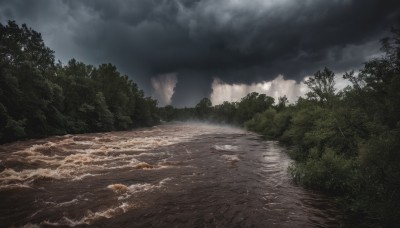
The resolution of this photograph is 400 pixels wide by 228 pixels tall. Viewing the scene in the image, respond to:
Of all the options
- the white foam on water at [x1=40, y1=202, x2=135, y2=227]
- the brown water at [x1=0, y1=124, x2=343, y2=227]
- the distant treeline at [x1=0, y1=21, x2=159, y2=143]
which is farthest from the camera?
the distant treeline at [x1=0, y1=21, x2=159, y2=143]

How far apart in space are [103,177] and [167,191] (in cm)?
483

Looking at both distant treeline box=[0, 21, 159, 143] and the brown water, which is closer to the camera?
the brown water

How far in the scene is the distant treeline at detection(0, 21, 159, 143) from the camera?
120 ft

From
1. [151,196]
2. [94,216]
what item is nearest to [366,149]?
[151,196]

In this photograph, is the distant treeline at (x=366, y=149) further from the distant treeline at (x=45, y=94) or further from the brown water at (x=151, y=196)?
the distant treeline at (x=45, y=94)

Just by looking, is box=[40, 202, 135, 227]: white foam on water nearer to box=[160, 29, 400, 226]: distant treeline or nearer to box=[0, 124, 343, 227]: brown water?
box=[0, 124, 343, 227]: brown water

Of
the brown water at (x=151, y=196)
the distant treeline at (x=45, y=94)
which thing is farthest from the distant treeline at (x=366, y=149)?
the distant treeline at (x=45, y=94)

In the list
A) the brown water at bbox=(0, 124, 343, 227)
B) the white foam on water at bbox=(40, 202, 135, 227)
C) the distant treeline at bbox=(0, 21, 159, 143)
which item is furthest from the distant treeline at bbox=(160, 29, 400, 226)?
the distant treeline at bbox=(0, 21, 159, 143)

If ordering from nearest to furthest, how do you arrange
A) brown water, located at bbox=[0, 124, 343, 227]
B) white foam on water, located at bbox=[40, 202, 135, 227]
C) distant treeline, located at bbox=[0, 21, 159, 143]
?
white foam on water, located at bbox=[40, 202, 135, 227] → brown water, located at bbox=[0, 124, 343, 227] → distant treeline, located at bbox=[0, 21, 159, 143]

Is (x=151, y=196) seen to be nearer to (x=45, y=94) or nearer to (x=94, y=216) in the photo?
(x=94, y=216)

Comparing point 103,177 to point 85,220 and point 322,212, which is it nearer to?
point 85,220

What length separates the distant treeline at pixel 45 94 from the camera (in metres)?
36.6

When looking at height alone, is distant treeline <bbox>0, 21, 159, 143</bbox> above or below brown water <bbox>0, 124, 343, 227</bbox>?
above

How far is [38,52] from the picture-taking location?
2307 inches
